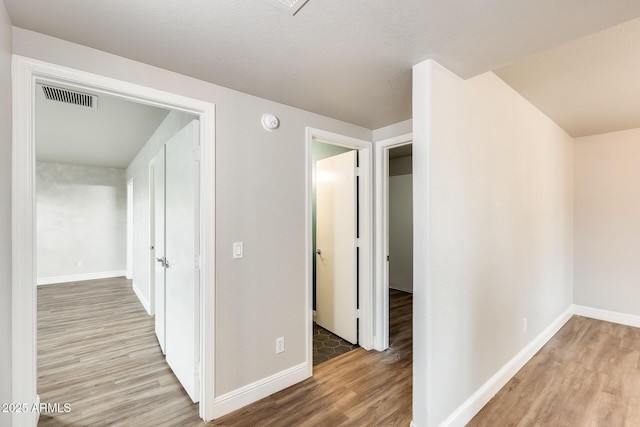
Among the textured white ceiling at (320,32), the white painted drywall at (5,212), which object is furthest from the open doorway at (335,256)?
the white painted drywall at (5,212)

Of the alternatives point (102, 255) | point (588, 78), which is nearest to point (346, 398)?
point (588, 78)

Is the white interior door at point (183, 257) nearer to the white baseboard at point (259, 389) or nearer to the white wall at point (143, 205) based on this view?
the white baseboard at point (259, 389)

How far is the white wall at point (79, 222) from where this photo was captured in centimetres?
561

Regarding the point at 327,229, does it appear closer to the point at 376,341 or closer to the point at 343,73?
the point at 376,341

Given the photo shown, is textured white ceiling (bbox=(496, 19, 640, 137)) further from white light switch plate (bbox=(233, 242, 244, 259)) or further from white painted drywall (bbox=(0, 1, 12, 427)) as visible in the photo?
white painted drywall (bbox=(0, 1, 12, 427))

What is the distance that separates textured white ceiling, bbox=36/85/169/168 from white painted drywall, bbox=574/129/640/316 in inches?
210

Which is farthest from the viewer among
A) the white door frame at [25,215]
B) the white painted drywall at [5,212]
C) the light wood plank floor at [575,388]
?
the light wood plank floor at [575,388]

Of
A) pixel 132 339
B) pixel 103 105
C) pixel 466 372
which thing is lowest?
pixel 132 339

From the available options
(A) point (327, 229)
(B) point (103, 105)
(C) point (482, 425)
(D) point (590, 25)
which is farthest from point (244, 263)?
(D) point (590, 25)

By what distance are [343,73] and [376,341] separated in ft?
8.36

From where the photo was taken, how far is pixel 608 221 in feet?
11.8

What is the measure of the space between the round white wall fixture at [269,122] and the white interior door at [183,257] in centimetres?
48

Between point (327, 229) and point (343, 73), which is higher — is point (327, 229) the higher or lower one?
the lower one

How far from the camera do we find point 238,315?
2.00 m
